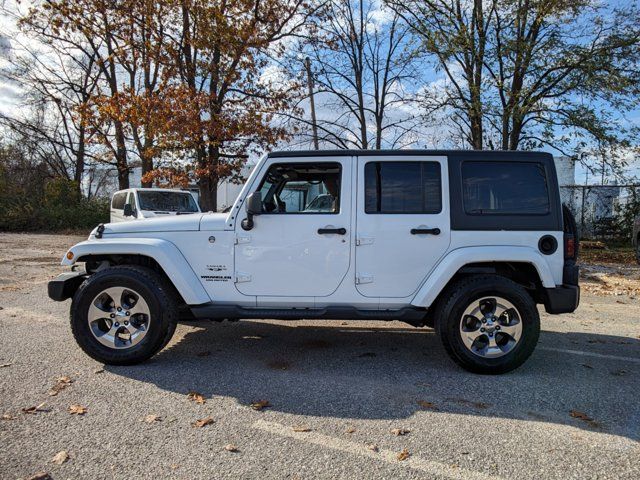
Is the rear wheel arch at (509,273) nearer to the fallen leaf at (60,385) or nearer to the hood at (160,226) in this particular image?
the hood at (160,226)

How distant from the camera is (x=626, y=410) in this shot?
3.45 metres

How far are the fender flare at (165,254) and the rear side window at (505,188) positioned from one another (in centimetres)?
258

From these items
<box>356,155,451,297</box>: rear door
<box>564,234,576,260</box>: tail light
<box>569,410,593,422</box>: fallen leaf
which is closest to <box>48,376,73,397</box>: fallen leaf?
<box>356,155,451,297</box>: rear door

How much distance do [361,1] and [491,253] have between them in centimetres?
1460

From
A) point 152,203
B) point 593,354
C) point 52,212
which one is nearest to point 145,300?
point 593,354

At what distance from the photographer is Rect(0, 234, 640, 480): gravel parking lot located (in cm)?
267

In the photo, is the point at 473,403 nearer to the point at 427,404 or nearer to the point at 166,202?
the point at 427,404

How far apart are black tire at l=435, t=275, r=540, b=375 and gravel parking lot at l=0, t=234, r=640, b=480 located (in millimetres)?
128

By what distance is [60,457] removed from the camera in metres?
2.70

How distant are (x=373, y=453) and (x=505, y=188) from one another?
2684mm

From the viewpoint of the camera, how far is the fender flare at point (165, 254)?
165 inches

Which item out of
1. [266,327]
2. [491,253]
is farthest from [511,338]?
[266,327]

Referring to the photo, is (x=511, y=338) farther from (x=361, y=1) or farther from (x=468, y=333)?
(x=361, y=1)

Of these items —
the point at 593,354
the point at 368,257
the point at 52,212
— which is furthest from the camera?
the point at 52,212
